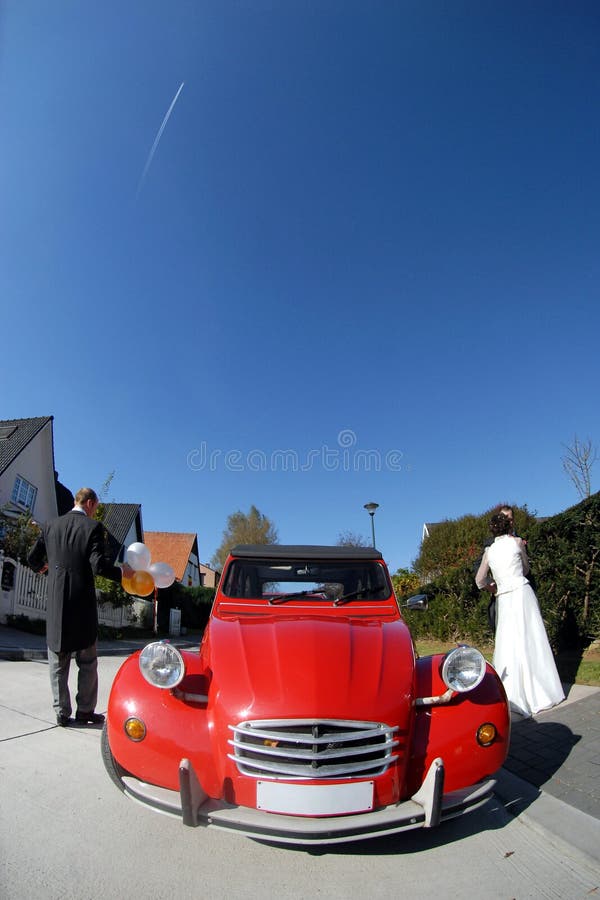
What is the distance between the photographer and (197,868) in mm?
1862

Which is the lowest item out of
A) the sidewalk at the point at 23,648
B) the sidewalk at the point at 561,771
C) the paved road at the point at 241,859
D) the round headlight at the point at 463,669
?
the sidewalk at the point at 23,648

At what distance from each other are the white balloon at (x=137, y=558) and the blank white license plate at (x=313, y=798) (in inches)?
110

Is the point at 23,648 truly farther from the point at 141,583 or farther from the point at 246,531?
the point at 246,531

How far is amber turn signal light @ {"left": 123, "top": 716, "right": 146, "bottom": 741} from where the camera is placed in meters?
2.01

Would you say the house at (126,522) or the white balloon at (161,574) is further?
the house at (126,522)

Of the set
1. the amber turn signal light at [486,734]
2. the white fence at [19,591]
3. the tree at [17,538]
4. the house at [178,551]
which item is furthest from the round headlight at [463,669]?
the house at [178,551]

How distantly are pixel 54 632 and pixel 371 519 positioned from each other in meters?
14.2

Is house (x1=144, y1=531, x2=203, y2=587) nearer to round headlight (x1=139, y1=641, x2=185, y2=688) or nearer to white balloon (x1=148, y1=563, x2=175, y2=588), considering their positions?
white balloon (x1=148, y1=563, x2=175, y2=588)

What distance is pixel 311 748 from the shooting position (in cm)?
187

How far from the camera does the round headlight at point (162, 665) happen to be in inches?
84.4

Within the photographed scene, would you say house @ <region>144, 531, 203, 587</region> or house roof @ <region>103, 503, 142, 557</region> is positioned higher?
house roof @ <region>103, 503, 142, 557</region>

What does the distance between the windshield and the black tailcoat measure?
1048 millimetres

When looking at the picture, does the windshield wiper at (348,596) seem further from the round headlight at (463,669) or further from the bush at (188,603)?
the bush at (188,603)

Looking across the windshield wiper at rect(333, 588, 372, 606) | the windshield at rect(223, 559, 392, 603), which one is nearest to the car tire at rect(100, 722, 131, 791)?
the windshield at rect(223, 559, 392, 603)
